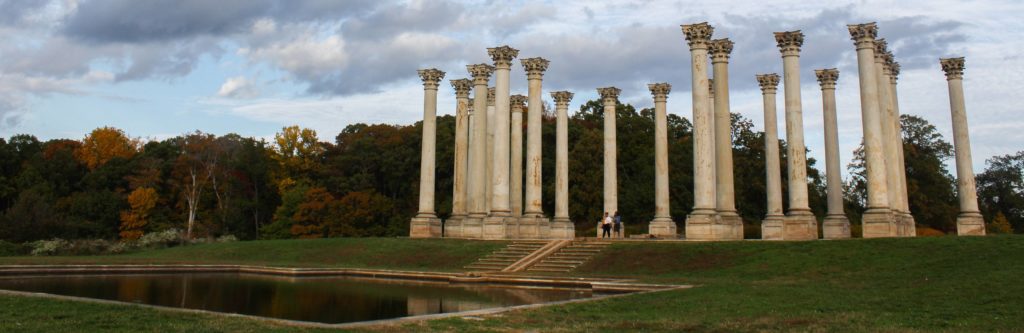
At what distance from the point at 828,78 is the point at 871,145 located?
866cm

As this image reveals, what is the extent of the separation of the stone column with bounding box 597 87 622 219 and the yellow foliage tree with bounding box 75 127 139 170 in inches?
2554

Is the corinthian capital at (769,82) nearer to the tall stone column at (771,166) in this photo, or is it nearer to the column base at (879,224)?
the tall stone column at (771,166)

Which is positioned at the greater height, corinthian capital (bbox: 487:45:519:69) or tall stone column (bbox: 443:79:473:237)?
corinthian capital (bbox: 487:45:519:69)

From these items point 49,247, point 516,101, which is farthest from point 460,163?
point 49,247

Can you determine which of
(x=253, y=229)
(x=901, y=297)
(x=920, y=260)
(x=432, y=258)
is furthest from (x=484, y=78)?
(x=253, y=229)

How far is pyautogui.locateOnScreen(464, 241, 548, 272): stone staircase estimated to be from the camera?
38.9 metres

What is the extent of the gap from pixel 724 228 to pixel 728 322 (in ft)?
92.7

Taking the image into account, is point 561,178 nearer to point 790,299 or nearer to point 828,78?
point 828,78

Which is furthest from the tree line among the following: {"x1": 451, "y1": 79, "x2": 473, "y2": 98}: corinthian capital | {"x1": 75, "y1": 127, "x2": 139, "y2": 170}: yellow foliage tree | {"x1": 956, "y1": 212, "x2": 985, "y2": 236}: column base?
{"x1": 956, "y1": 212, "x2": 985, "y2": 236}: column base

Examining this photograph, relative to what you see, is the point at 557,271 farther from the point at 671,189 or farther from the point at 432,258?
the point at 671,189

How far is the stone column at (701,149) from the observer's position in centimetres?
4297

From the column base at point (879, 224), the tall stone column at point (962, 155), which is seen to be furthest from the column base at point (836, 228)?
the tall stone column at point (962, 155)

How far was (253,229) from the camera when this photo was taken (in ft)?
302

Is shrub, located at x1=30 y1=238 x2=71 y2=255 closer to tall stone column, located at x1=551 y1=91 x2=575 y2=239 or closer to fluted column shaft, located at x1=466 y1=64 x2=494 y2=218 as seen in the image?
fluted column shaft, located at x1=466 y1=64 x2=494 y2=218
